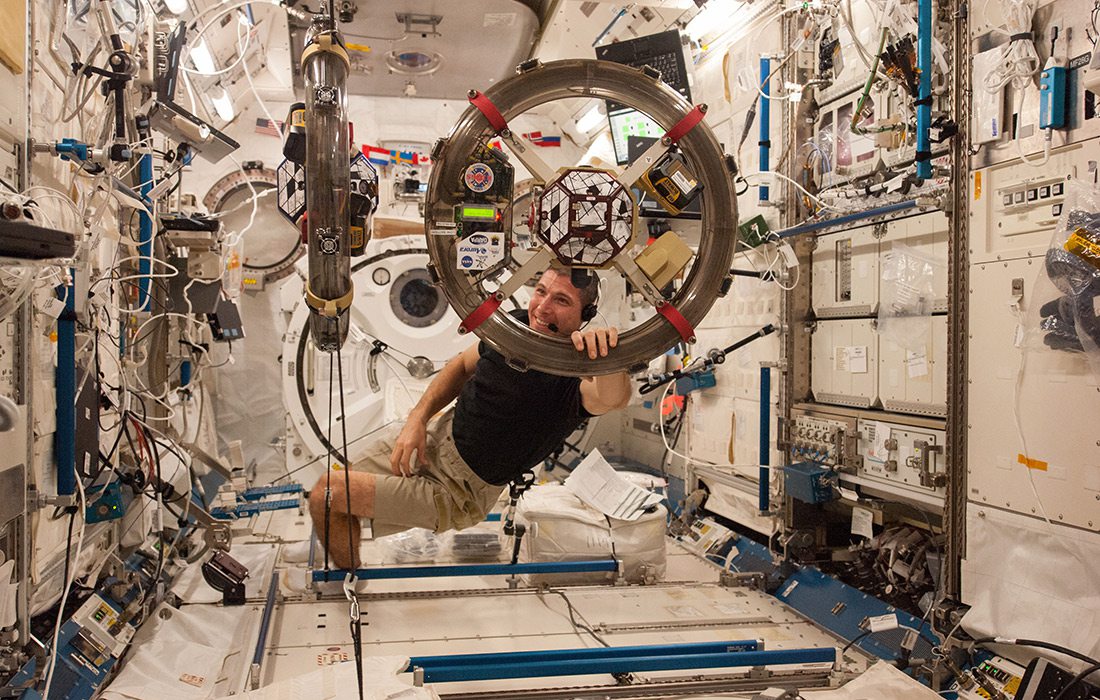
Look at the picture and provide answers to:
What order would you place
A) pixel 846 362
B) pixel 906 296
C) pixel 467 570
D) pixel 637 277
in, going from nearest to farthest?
pixel 637 277
pixel 906 296
pixel 467 570
pixel 846 362

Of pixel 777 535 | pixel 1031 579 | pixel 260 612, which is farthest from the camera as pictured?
pixel 777 535

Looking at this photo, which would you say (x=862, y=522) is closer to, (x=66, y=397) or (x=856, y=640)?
(x=856, y=640)

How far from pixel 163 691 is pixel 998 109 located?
130 inches

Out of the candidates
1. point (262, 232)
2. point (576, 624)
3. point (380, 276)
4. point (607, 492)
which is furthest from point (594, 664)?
point (262, 232)

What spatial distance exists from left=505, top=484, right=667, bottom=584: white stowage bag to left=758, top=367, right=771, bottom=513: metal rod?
557 mm

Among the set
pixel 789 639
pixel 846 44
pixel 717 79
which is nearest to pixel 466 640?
pixel 789 639

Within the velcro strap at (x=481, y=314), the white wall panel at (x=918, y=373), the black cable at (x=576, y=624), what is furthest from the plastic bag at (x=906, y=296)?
the velcro strap at (x=481, y=314)

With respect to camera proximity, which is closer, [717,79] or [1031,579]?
[1031,579]

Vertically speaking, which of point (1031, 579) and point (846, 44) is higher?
point (846, 44)

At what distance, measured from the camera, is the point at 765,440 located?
3.72 meters

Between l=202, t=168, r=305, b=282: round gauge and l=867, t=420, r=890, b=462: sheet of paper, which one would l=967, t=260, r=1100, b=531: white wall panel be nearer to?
l=867, t=420, r=890, b=462: sheet of paper

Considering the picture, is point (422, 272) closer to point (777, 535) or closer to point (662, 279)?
point (777, 535)

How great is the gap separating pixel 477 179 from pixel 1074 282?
165 centimetres

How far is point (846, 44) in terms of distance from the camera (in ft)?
11.0
